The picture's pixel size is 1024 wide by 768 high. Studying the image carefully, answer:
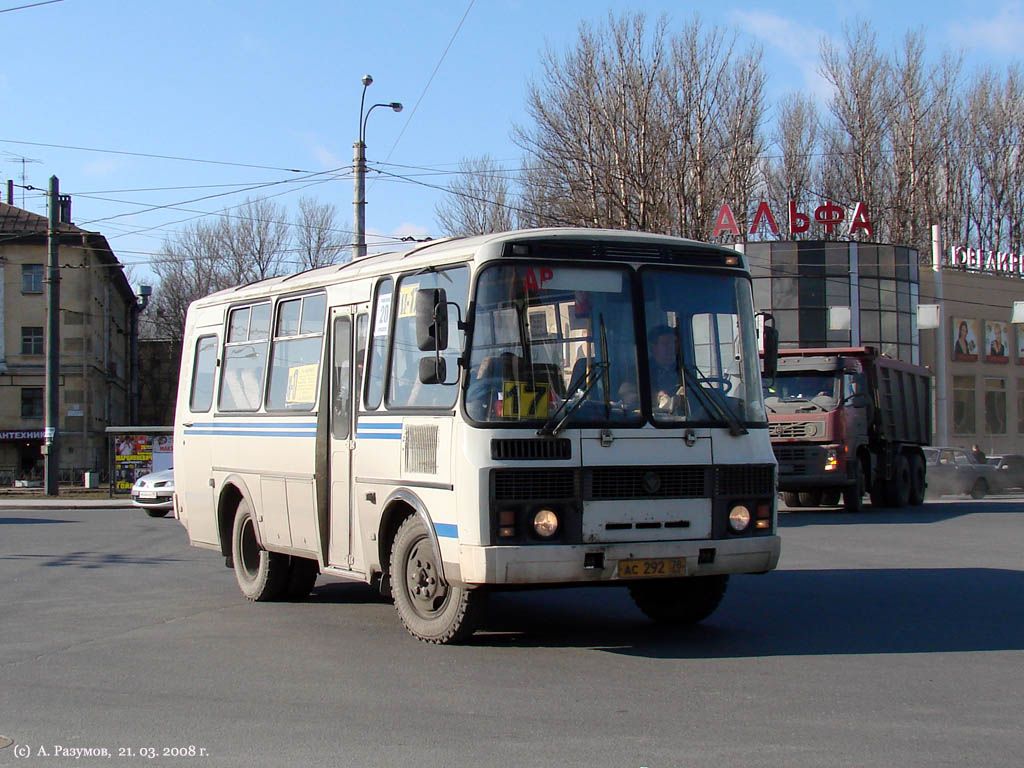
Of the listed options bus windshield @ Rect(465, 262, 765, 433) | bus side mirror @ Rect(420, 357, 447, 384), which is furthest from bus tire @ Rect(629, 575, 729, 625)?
bus side mirror @ Rect(420, 357, 447, 384)

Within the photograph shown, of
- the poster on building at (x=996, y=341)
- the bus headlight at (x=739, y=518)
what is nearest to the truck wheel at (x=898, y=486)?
the bus headlight at (x=739, y=518)

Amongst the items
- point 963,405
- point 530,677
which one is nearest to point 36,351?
point 963,405

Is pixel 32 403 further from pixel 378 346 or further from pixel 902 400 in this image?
pixel 378 346

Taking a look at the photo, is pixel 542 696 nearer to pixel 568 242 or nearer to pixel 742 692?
pixel 742 692

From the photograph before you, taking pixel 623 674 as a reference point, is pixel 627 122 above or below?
above

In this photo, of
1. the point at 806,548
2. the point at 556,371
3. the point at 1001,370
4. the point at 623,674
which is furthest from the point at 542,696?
the point at 1001,370

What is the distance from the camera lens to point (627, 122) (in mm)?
44719

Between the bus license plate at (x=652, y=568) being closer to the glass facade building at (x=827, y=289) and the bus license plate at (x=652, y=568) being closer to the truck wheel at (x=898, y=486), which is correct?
the truck wheel at (x=898, y=486)

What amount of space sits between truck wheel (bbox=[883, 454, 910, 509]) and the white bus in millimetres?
17213

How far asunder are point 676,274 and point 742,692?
3095 mm

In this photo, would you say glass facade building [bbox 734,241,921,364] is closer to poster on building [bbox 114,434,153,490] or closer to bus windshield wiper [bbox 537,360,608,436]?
poster on building [bbox 114,434,153,490]

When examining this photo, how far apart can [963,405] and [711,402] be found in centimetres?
5010

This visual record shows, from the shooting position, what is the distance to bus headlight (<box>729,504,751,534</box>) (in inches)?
338

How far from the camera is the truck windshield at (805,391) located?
23391 millimetres
